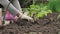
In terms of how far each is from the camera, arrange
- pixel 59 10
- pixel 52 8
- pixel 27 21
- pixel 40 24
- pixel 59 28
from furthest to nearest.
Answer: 1. pixel 52 8
2. pixel 59 10
3. pixel 27 21
4. pixel 40 24
5. pixel 59 28

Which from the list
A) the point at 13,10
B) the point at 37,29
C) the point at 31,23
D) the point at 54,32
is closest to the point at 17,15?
the point at 13,10

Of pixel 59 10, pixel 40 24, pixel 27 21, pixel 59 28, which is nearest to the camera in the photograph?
pixel 59 28

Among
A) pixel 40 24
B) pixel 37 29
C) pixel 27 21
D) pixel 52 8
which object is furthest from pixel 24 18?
pixel 52 8

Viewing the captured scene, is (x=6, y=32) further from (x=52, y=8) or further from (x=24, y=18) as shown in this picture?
(x=52, y=8)

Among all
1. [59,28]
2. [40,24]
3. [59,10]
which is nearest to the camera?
[59,28]

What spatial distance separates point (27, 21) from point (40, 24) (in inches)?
7.8

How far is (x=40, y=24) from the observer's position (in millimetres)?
2086

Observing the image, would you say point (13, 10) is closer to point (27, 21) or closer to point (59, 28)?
point (27, 21)

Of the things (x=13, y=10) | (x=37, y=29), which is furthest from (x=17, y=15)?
(x=37, y=29)

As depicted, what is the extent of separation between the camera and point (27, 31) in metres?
1.76

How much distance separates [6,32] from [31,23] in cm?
45

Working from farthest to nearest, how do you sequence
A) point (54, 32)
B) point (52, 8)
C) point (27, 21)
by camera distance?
point (52, 8) < point (27, 21) < point (54, 32)

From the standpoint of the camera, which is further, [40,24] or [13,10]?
[13,10]

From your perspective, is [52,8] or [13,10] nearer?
[13,10]
